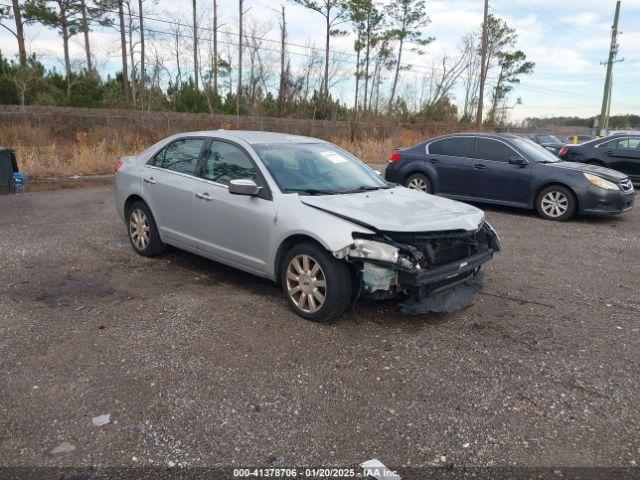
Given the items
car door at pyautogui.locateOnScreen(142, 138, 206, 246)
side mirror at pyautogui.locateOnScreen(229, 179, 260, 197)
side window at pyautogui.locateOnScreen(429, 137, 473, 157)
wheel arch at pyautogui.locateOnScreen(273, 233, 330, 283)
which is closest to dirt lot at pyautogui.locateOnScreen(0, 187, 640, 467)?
wheel arch at pyautogui.locateOnScreen(273, 233, 330, 283)

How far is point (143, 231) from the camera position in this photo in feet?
21.0

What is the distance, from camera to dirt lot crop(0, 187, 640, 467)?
293cm

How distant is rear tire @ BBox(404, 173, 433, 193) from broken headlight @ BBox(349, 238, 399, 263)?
22.1 ft

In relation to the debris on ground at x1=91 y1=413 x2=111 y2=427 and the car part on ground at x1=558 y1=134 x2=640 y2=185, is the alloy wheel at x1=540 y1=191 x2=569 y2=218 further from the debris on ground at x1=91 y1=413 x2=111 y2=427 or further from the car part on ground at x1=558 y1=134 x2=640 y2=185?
the debris on ground at x1=91 y1=413 x2=111 y2=427

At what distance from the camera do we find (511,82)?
5175 centimetres

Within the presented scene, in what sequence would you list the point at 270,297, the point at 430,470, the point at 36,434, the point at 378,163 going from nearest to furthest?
the point at 430,470
the point at 36,434
the point at 270,297
the point at 378,163

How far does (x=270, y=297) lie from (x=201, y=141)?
6.42 ft

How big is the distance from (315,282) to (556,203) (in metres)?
6.66

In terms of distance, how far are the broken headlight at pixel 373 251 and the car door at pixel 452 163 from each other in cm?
658

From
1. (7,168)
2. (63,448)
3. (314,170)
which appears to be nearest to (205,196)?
(314,170)

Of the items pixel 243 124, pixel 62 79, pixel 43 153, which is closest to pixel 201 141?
pixel 43 153

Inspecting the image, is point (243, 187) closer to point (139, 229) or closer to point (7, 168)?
point (139, 229)

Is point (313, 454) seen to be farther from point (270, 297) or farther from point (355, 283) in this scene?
point (270, 297)

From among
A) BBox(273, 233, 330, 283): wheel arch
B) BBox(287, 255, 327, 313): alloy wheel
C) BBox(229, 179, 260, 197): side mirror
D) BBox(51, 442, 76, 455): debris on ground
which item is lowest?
BBox(51, 442, 76, 455): debris on ground
